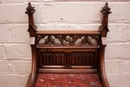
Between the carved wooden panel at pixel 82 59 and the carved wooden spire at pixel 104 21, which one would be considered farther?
the carved wooden panel at pixel 82 59

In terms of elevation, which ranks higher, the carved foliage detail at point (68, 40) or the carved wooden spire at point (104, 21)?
the carved wooden spire at point (104, 21)

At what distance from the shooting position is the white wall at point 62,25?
878 mm

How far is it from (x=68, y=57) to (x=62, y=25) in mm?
191

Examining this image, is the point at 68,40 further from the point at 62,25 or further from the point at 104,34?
the point at 104,34

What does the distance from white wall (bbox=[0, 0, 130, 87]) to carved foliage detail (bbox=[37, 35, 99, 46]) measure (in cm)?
6

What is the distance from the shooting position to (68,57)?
946mm

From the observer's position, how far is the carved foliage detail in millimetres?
899

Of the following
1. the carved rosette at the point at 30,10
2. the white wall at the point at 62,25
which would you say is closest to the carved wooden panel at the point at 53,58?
the white wall at the point at 62,25

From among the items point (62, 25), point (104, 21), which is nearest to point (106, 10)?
point (104, 21)

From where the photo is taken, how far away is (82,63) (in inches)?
38.0

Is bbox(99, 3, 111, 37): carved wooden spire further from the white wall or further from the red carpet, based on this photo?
the red carpet

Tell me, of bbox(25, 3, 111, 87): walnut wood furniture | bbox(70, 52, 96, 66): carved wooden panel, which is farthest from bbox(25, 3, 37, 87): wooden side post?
bbox(70, 52, 96, 66): carved wooden panel

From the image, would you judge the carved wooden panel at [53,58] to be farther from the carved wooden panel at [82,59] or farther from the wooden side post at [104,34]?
the wooden side post at [104,34]

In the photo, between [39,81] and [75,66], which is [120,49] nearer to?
[75,66]
